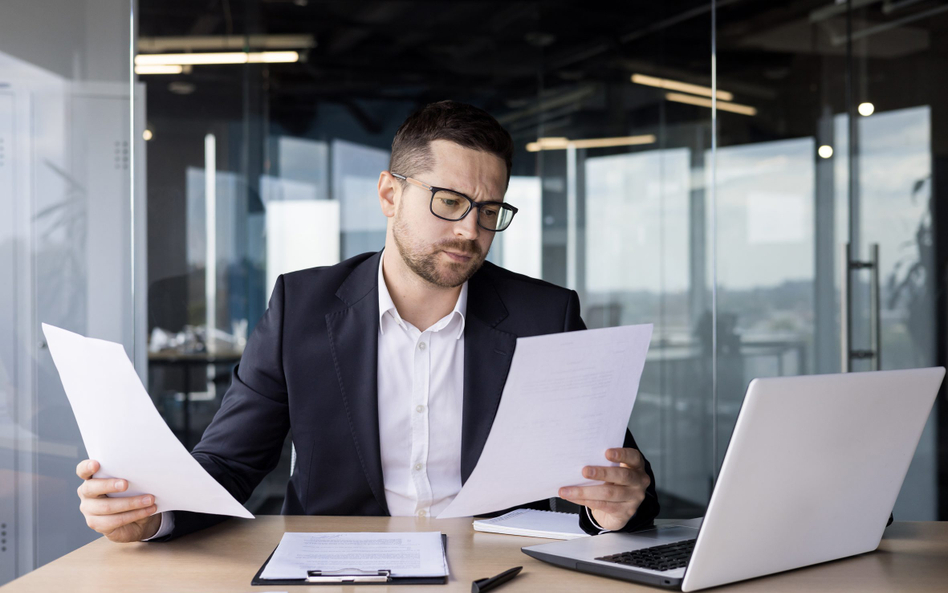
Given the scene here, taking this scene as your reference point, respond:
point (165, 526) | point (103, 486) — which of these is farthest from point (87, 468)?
point (165, 526)

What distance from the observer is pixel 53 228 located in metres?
2.51

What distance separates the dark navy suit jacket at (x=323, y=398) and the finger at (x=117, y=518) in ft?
0.97

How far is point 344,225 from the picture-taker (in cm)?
426

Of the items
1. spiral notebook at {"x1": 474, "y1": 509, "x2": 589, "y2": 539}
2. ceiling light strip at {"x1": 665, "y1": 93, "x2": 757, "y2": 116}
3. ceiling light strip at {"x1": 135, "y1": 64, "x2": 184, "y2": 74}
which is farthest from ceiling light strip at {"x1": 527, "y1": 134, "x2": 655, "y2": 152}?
spiral notebook at {"x1": 474, "y1": 509, "x2": 589, "y2": 539}

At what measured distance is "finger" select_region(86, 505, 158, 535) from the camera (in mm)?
1134

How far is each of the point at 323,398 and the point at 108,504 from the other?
0.49m

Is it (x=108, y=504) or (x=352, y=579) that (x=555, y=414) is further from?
(x=108, y=504)

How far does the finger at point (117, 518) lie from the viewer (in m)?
1.13

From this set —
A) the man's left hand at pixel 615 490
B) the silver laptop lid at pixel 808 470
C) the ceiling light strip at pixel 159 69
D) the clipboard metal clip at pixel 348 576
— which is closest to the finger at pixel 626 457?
the man's left hand at pixel 615 490

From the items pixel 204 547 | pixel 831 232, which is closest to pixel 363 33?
pixel 831 232

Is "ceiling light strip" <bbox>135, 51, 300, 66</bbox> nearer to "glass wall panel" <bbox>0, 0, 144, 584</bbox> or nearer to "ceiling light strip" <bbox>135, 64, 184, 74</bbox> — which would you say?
"ceiling light strip" <bbox>135, 64, 184, 74</bbox>

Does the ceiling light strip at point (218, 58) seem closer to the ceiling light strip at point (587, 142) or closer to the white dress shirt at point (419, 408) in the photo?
the ceiling light strip at point (587, 142)

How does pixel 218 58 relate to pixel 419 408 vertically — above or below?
above

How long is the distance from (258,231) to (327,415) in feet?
8.73
